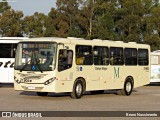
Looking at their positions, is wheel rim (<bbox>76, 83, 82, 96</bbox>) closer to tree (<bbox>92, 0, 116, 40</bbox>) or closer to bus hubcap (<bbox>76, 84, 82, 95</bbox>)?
bus hubcap (<bbox>76, 84, 82, 95</bbox>)

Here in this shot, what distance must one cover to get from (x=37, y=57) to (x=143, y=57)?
7582 millimetres

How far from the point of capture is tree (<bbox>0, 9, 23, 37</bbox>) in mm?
66438

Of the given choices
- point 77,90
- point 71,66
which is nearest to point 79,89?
point 77,90

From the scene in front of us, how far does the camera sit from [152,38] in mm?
63094

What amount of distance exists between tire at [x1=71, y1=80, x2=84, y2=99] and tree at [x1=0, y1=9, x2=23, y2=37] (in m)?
45.2

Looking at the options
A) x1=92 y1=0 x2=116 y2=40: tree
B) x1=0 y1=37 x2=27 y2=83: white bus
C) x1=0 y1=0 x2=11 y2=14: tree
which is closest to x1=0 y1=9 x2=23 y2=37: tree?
x1=0 y1=0 x2=11 y2=14: tree

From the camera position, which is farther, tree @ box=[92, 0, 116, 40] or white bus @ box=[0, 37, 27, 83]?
tree @ box=[92, 0, 116, 40]

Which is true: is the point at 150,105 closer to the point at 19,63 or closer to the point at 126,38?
the point at 19,63

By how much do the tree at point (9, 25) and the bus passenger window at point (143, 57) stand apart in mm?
41305

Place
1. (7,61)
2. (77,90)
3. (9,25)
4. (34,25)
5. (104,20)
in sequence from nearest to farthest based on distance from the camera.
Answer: (77,90) < (7,61) < (104,20) < (9,25) < (34,25)

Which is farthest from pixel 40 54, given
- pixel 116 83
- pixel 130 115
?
pixel 130 115

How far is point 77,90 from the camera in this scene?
2205 centimetres

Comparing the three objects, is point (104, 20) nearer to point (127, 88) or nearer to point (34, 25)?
point (34, 25)

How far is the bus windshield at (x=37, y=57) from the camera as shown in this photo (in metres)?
21.0
